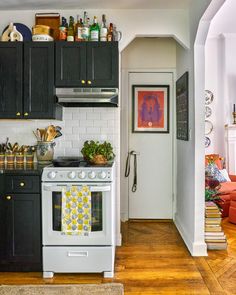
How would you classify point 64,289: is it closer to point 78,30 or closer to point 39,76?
point 39,76

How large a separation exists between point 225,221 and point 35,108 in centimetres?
310

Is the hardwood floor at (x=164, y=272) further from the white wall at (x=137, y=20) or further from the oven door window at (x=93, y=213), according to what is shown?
the white wall at (x=137, y=20)

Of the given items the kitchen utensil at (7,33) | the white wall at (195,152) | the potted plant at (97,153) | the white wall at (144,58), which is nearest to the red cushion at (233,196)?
the white wall at (195,152)

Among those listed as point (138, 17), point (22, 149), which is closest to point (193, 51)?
point (138, 17)

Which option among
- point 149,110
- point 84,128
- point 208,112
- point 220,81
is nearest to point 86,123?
point 84,128

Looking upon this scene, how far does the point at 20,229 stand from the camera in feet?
9.72

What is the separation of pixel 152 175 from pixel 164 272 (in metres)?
1.90

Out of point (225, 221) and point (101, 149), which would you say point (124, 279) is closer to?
point (101, 149)

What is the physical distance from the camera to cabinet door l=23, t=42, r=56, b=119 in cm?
327

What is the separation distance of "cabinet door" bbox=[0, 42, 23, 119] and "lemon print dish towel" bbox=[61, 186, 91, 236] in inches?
40.6

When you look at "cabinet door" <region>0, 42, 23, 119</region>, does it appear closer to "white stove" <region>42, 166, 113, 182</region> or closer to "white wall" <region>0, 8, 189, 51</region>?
"white wall" <region>0, 8, 189, 51</region>

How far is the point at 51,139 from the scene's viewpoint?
3.52 metres

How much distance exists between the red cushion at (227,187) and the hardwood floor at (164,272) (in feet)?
3.35

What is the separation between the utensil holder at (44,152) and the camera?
337 centimetres
